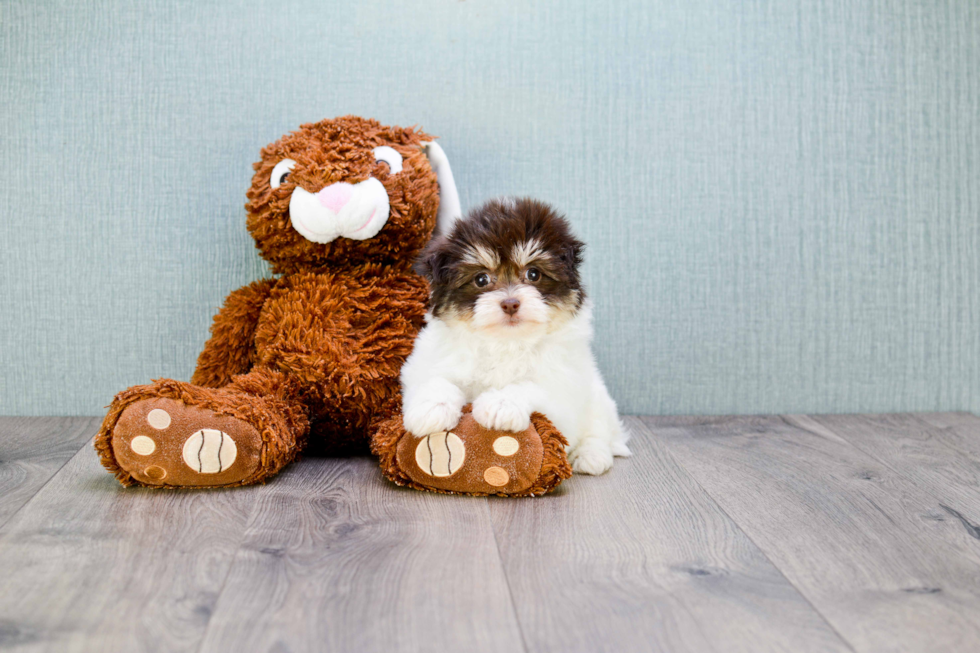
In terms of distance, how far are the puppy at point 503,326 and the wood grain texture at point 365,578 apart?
0.17 m

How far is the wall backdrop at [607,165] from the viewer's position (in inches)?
70.1

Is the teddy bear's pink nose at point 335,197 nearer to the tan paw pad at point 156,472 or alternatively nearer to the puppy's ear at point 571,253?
the puppy's ear at point 571,253

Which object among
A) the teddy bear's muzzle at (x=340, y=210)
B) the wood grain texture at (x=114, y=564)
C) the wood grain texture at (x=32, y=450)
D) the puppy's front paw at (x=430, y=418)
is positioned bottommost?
the wood grain texture at (x=114, y=564)

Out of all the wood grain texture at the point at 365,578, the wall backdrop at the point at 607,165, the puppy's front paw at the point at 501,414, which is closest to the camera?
the wood grain texture at the point at 365,578

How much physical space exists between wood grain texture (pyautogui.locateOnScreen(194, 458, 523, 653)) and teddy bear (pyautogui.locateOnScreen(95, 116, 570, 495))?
0.30 ft

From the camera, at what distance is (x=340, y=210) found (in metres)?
1.46

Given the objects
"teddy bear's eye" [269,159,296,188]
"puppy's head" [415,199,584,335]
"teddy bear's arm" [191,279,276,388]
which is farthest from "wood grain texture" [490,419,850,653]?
"teddy bear's eye" [269,159,296,188]

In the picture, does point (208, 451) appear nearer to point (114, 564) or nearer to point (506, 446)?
point (114, 564)

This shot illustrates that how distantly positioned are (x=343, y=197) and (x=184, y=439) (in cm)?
53

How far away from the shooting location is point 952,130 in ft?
6.30

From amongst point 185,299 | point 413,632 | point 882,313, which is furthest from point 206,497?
point 882,313

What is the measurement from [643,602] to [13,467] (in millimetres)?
1216

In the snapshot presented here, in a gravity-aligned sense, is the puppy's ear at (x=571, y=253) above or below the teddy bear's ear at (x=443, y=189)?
below

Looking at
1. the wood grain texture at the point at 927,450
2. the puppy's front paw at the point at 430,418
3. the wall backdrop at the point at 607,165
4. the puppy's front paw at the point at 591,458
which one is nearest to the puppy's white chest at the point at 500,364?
the puppy's front paw at the point at 430,418
